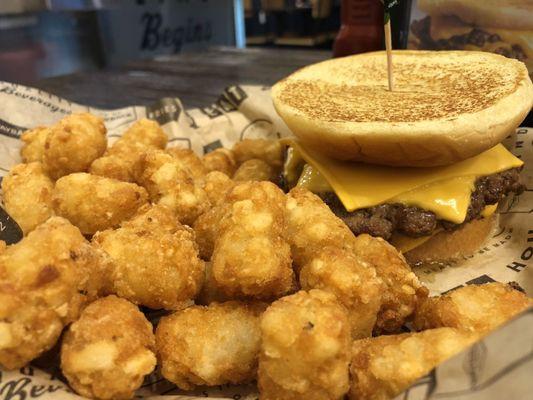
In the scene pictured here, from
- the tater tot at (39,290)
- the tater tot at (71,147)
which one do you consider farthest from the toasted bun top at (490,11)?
the tater tot at (39,290)

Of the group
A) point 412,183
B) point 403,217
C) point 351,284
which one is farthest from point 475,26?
point 351,284

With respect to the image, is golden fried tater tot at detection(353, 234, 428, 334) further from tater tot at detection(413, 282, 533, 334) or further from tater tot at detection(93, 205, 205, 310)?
tater tot at detection(93, 205, 205, 310)

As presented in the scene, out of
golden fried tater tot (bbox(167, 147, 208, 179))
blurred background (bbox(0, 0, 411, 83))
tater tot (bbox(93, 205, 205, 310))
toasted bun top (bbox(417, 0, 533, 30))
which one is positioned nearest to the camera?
tater tot (bbox(93, 205, 205, 310))

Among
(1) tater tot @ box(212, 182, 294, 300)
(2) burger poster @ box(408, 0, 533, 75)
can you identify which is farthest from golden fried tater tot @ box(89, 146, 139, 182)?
(2) burger poster @ box(408, 0, 533, 75)

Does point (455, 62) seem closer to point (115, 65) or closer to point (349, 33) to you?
point (349, 33)

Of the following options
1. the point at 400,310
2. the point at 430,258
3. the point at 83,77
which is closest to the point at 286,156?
the point at 430,258

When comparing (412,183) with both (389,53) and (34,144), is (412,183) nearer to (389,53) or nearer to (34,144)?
(389,53)

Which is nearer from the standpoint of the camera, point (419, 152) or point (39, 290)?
point (39, 290)
